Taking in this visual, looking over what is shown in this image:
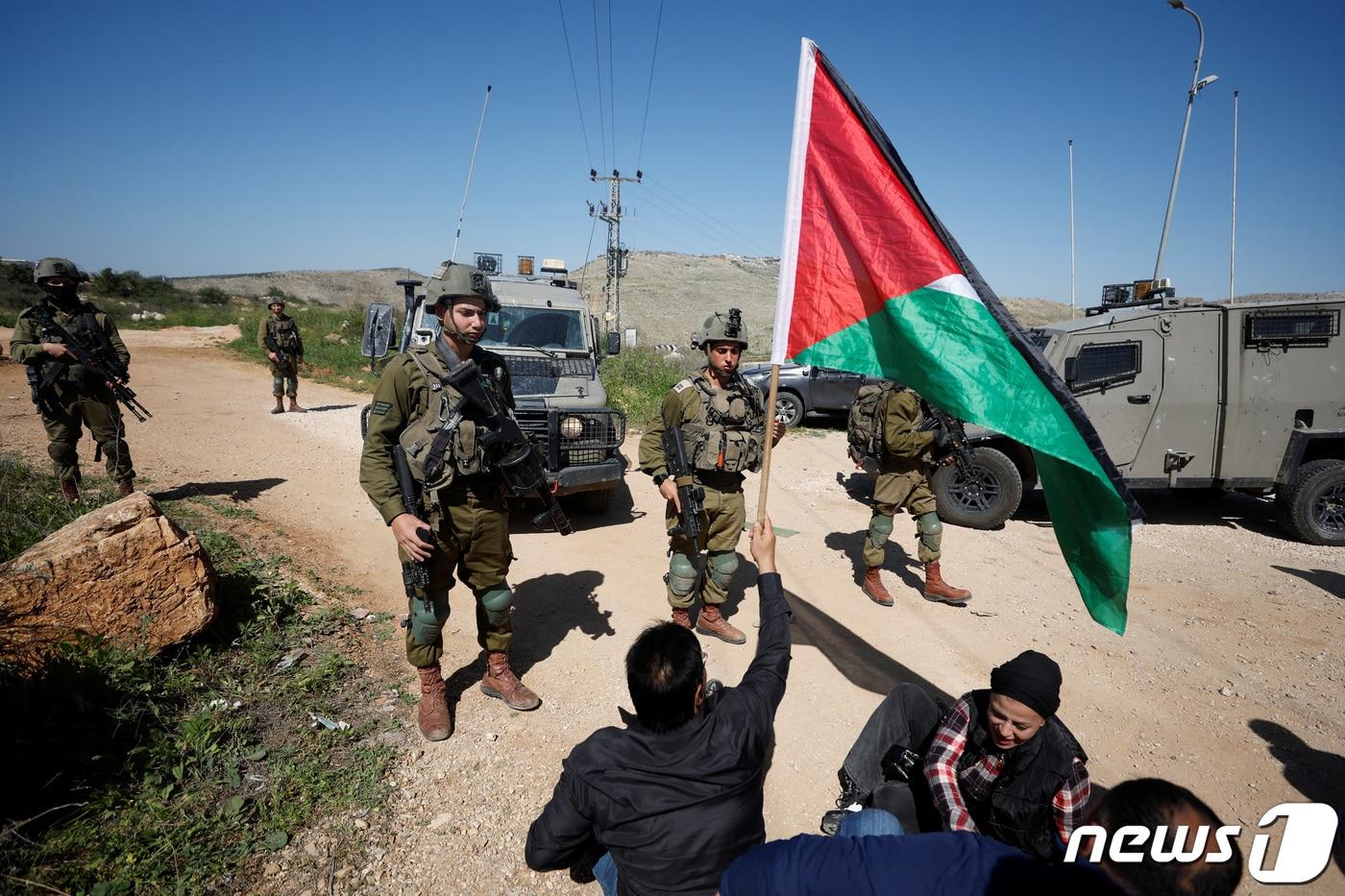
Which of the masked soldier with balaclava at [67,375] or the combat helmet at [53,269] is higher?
the combat helmet at [53,269]

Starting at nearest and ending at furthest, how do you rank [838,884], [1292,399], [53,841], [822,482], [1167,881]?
[1167,881] → [838,884] → [53,841] → [1292,399] → [822,482]

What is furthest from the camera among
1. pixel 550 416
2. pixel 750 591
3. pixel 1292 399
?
pixel 1292 399

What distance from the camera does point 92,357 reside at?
16.6ft

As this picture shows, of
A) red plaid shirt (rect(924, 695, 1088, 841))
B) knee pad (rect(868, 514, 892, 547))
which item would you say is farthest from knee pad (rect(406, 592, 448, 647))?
knee pad (rect(868, 514, 892, 547))

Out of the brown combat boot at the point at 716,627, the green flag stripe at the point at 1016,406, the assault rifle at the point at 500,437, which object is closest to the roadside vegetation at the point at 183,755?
the assault rifle at the point at 500,437

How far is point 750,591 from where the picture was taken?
503 cm

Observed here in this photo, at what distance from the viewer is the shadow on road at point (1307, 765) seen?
2969 millimetres

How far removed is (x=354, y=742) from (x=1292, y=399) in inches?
323

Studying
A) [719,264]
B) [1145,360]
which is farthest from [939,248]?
[719,264]

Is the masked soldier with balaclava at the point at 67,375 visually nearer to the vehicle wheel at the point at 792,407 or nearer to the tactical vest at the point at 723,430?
the tactical vest at the point at 723,430

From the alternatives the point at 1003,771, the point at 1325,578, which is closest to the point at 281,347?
the point at 1003,771

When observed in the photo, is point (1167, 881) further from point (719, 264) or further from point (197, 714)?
point (719, 264)

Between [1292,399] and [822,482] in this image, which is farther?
[822,482]

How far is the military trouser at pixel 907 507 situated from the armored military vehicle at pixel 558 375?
234cm
